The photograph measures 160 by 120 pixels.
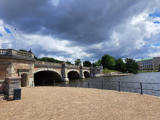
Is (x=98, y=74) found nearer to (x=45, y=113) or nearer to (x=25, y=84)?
(x=25, y=84)

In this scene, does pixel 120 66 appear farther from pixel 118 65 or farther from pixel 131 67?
pixel 131 67

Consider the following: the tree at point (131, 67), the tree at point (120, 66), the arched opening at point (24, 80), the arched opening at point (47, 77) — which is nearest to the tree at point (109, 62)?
the tree at point (120, 66)

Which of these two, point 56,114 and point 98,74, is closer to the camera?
point 56,114

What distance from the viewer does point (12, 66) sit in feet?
50.6

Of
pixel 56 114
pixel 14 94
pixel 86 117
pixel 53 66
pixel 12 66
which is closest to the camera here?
pixel 86 117

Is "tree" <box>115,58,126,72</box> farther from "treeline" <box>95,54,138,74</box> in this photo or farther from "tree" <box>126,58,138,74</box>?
"tree" <box>126,58,138,74</box>

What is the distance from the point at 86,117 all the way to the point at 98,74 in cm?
6374

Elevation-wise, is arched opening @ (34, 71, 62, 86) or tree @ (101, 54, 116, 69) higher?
tree @ (101, 54, 116, 69)

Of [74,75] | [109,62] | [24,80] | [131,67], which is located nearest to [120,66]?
[131,67]

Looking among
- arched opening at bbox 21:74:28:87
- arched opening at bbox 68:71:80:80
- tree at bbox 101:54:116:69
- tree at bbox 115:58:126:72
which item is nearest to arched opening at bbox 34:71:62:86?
arched opening at bbox 68:71:80:80

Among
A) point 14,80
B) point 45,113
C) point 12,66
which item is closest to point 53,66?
point 12,66

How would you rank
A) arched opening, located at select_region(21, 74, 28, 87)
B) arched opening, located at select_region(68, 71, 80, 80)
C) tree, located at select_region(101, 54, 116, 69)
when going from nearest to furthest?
arched opening, located at select_region(21, 74, 28, 87)
arched opening, located at select_region(68, 71, 80, 80)
tree, located at select_region(101, 54, 116, 69)

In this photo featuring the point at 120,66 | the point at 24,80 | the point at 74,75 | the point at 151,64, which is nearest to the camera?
the point at 24,80

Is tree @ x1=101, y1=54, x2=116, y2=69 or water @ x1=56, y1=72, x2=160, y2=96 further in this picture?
tree @ x1=101, y1=54, x2=116, y2=69
